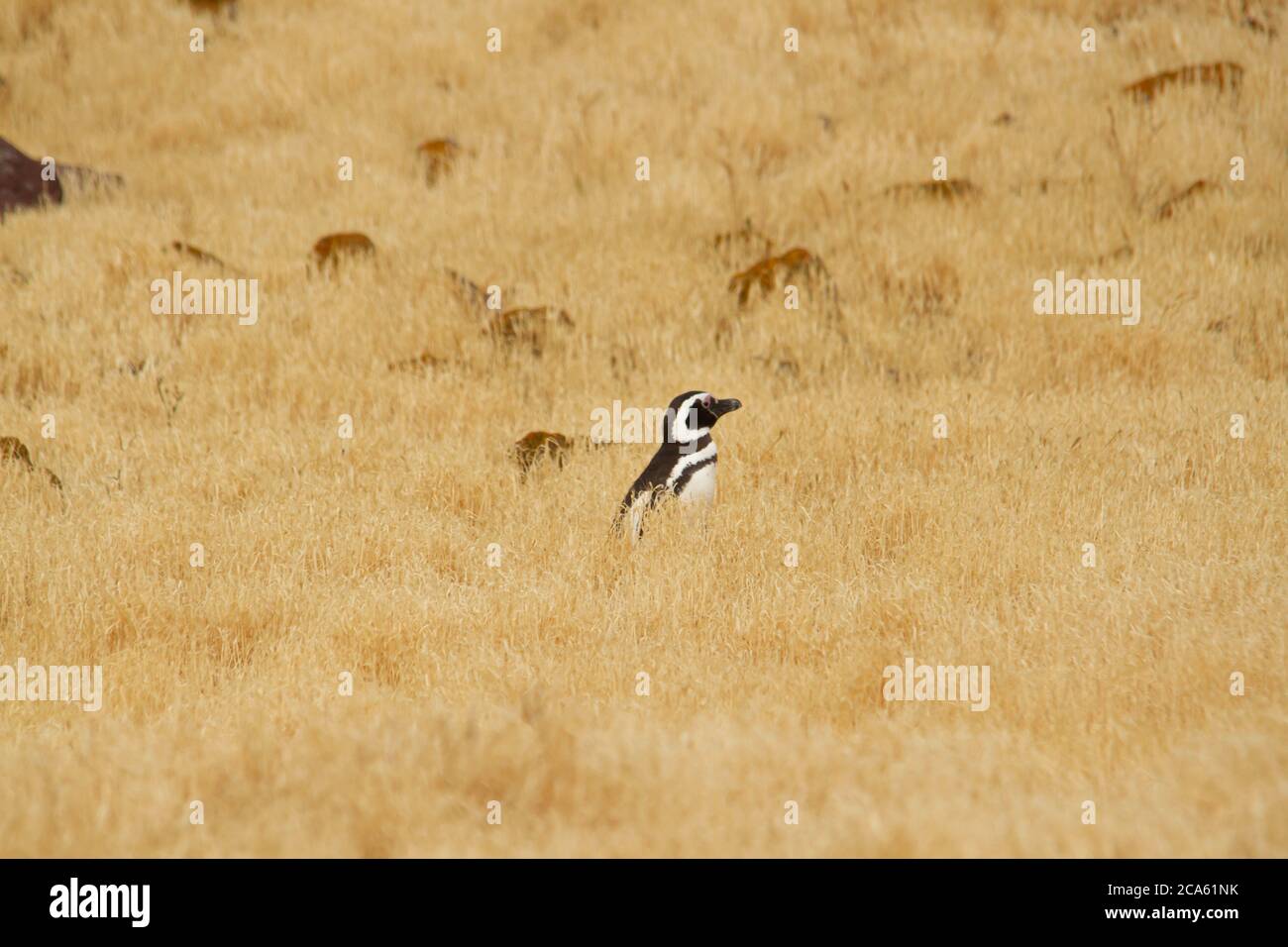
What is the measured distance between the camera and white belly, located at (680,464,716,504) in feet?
19.6

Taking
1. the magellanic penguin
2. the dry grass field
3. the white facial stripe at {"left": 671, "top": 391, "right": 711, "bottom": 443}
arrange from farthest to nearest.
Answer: the white facial stripe at {"left": 671, "top": 391, "right": 711, "bottom": 443}, the magellanic penguin, the dry grass field

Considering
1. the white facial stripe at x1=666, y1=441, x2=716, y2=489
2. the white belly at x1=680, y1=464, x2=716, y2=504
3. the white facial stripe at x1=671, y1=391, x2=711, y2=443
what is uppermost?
the white facial stripe at x1=671, y1=391, x2=711, y2=443

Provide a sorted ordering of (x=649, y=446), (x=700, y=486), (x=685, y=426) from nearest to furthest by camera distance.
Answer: (x=700, y=486) → (x=685, y=426) → (x=649, y=446)

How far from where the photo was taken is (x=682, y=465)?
606 centimetres

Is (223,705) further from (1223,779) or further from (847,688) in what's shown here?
(1223,779)

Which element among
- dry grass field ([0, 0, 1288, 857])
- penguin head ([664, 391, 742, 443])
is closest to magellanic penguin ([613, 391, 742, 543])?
penguin head ([664, 391, 742, 443])

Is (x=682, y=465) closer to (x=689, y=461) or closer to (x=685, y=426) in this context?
(x=689, y=461)

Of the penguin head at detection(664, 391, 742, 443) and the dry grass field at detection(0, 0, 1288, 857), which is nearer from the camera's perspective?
the dry grass field at detection(0, 0, 1288, 857)

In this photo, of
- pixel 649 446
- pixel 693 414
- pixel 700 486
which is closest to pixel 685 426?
pixel 693 414

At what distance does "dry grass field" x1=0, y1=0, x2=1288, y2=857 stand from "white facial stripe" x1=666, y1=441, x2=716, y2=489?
0.64 ft

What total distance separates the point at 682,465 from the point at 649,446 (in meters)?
1.58

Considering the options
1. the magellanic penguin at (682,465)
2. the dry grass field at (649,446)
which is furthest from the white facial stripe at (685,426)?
the dry grass field at (649,446)

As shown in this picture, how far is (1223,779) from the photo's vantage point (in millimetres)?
3164

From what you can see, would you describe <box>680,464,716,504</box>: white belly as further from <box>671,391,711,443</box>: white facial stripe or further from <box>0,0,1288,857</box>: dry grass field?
<box>671,391,711,443</box>: white facial stripe
